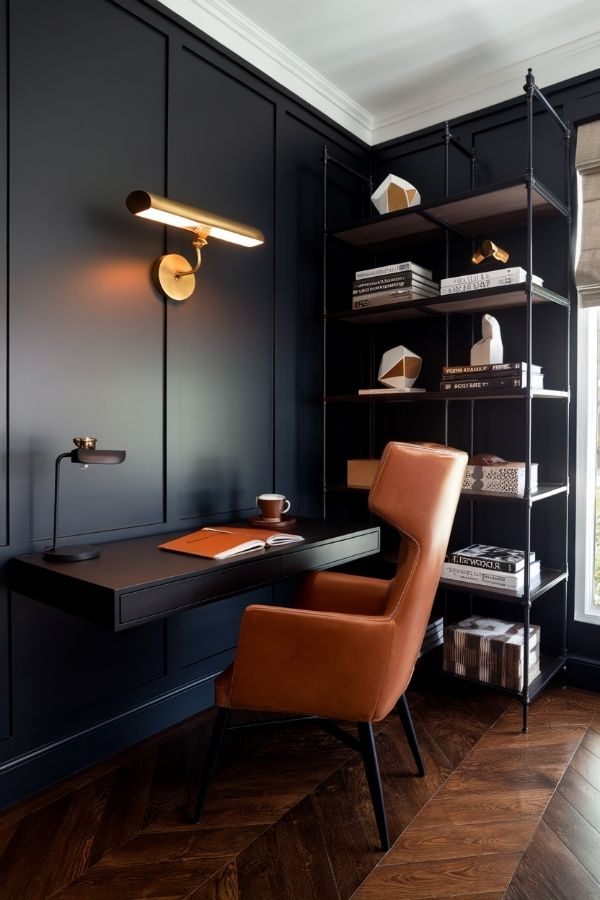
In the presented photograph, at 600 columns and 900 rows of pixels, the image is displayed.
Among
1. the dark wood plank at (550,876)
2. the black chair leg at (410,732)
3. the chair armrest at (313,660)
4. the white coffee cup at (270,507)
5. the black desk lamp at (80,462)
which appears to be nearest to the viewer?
the dark wood plank at (550,876)

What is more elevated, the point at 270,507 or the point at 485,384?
the point at 485,384

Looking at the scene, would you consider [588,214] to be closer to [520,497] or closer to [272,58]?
[520,497]

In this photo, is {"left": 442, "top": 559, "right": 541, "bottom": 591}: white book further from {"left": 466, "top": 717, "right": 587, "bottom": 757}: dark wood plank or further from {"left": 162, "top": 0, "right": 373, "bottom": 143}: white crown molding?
{"left": 162, "top": 0, "right": 373, "bottom": 143}: white crown molding

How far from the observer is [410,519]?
161 centimetres

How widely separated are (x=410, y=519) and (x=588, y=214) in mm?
1771

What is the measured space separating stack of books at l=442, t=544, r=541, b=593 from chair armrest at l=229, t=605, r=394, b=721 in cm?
101

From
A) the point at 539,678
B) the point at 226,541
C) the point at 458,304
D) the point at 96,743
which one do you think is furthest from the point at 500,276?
the point at 96,743

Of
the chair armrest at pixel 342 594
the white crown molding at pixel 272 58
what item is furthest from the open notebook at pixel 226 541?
the white crown molding at pixel 272 58

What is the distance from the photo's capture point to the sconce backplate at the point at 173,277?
2.20 metres

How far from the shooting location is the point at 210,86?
2.39 metres

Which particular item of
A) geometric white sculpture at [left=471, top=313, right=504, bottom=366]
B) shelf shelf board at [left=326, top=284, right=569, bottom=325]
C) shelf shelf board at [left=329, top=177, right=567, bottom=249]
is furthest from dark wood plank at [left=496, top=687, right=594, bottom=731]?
shelf shelf board at [left=329, top=177, right=567, bottom=249]

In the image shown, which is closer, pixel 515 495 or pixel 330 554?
pixel 330 554

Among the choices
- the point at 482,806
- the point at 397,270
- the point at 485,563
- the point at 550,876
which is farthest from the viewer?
the point at 397,270

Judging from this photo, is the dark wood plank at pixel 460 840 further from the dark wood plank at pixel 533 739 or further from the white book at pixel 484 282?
the white book at pixel 484 282
